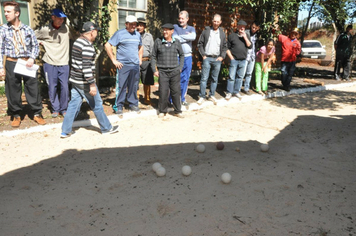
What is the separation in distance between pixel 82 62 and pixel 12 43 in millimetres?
1484

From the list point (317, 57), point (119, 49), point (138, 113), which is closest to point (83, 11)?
point (119, 49)

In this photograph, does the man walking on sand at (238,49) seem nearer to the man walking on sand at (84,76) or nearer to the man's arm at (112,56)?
the man's arm at (112,56)

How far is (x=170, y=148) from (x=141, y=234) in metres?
2.32

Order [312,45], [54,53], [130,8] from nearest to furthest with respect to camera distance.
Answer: [54,53] < [130,8] < [312,45]

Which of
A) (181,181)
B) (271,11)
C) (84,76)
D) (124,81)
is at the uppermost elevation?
(271,11)

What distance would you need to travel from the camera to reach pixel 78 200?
3461mm

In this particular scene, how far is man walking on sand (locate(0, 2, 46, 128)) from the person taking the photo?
216 inches

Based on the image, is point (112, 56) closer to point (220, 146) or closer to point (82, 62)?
point (82, 62)

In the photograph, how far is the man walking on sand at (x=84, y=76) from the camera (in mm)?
5074

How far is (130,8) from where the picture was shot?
1048 centimetres

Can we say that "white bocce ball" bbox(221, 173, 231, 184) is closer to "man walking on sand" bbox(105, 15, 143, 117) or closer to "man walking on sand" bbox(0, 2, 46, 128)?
"man walking on sand" bbox(105, 15, 143, 117)

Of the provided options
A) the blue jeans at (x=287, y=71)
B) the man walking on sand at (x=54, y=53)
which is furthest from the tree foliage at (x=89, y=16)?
the blue jeans at (x=287, y=71)

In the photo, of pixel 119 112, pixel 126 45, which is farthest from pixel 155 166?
pixel 126 45

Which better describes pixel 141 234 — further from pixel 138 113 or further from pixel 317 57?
pixel 317 57
